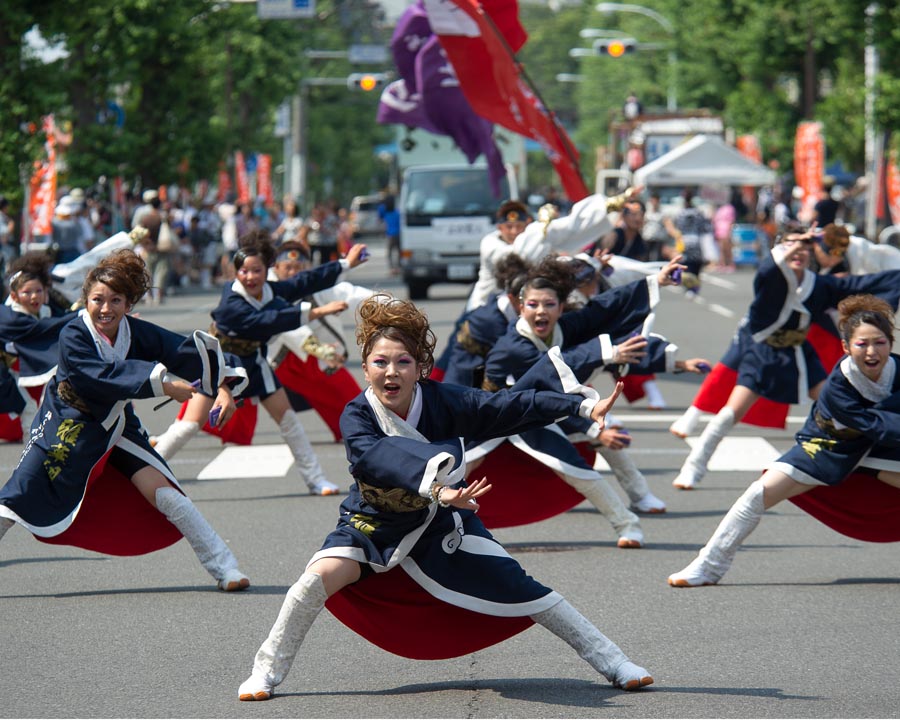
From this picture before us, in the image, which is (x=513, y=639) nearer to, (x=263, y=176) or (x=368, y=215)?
(x=263, y=176)

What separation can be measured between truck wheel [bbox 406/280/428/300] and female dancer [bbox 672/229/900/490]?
18.6 m

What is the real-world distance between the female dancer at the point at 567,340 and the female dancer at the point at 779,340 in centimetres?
165

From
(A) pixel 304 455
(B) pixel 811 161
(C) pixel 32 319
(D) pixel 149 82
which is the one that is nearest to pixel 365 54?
(D) pixel 149 82

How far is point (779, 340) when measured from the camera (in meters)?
10.6

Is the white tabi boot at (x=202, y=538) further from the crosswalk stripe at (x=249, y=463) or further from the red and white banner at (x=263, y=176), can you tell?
the red and white banner at (x=263, y=176)

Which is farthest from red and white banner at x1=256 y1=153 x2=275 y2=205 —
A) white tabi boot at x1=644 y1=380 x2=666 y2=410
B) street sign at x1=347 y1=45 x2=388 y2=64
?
white tabi boot at x1=644 y1=380 x2=666 y2=410

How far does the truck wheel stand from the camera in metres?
29.4

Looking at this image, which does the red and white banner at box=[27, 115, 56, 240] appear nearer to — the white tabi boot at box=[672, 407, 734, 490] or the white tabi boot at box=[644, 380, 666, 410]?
the white tabi boot at box=[644, 380, 666, 410]

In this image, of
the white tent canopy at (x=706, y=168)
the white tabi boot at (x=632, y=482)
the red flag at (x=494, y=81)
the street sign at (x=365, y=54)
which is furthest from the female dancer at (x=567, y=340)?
the street sign at (x=365, y=54)

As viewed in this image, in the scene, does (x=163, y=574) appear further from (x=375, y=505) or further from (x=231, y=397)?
(x=375, y=505)

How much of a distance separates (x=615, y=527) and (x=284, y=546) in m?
1.68

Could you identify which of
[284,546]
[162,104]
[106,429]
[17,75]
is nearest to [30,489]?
[106,429]

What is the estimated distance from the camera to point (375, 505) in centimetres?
579

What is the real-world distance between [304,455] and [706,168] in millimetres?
30339
